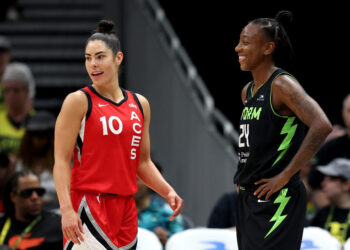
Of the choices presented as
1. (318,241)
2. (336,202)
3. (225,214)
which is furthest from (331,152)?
(318,241)

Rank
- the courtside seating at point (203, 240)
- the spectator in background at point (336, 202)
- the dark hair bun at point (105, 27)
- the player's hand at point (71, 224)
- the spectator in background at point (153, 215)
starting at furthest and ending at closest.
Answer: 1. the spectator in background at point (336, 202)
2. the spectator in background at point (153, 215)
3. the courtside seating at point (203, 240)
4. the dark hair bun at point (105, 27)
5. the player's hand at point (71, 224)

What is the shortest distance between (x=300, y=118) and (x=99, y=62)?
1.20 meters

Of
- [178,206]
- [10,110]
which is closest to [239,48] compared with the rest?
[178,206]

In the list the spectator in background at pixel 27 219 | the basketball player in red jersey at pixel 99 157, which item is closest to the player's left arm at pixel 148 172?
the basketball player in red jersey at pixel 99 157

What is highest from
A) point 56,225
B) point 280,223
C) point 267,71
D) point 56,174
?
point 267,71

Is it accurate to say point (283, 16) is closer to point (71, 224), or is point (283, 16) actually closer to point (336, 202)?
point (71, 224)

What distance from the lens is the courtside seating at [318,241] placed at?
5.35 metres

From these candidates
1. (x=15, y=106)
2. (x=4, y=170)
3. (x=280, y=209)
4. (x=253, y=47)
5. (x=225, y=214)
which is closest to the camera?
(x=280, y=209)

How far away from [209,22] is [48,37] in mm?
2619

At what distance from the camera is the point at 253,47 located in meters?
4.09

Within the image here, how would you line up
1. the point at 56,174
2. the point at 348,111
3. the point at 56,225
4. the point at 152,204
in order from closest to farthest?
1. the point at 56,174
2. the point at 56,225
3. the point at 152,204
4. the point at 348,111

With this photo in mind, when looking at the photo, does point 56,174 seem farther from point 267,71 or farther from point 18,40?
point 18,40

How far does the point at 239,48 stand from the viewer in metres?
4.14

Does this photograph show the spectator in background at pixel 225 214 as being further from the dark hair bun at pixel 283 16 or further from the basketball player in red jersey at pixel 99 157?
the dark hair bun at pixel 283 16
